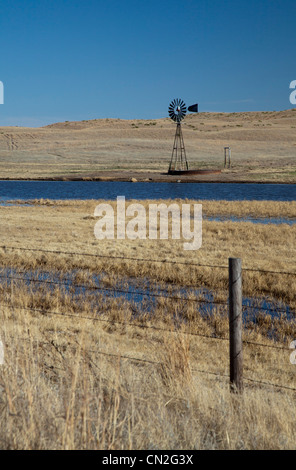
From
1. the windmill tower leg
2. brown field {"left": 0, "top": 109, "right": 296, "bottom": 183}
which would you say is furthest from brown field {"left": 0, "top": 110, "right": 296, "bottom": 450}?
the windmill tower leg

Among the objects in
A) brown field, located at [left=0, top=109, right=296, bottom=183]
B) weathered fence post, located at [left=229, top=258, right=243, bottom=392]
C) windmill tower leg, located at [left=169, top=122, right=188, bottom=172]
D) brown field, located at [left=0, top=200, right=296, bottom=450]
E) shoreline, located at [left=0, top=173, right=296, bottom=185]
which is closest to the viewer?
brown field, located at [left=0, top=200, right=296, bottom=450]

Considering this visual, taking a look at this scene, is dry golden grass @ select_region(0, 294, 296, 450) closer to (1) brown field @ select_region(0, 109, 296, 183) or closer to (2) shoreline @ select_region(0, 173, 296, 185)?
(1) brown field @ select_region(0, 109, 296, 183)

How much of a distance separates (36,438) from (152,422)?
95 cm

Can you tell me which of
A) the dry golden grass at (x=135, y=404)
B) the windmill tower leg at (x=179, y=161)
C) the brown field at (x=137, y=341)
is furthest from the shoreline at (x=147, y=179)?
the dry golden grass at (x=135, y=404)

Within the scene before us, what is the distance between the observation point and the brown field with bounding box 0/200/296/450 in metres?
3.86

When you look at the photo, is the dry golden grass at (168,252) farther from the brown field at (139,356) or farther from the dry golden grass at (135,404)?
the dry golden grass at (135,404)

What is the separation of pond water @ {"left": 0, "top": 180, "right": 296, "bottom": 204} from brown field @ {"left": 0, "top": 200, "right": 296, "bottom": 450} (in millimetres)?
22445

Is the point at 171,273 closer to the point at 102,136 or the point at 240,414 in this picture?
the point at 240,414

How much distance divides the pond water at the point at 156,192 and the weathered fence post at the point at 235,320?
3228cm

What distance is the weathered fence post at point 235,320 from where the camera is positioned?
5.24 meters
